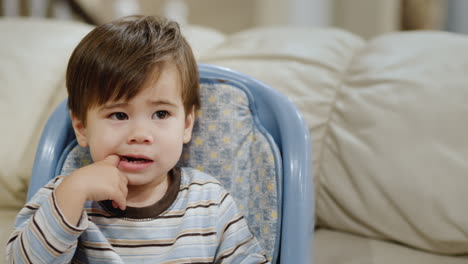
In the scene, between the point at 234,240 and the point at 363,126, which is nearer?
the point at 234,240

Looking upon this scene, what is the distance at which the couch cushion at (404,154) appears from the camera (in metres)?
0.89

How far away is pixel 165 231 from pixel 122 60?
274mm

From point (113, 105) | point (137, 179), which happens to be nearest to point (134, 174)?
point (137, 179)

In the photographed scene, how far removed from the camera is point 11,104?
1.12m

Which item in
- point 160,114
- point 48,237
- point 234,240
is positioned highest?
point 160,114

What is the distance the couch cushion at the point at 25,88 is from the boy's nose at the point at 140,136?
0.52 meters

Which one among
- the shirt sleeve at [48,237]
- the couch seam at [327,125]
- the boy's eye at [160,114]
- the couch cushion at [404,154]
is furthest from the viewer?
the couch seam at [327,125]

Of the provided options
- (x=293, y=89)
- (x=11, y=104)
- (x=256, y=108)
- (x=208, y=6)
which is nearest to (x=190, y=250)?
(x=256, y=108)

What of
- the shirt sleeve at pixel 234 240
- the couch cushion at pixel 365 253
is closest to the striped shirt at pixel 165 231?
the shirt sleeve at pixel 234 240

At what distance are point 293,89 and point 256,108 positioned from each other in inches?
9.9

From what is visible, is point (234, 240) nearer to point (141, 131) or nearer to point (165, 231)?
point (165, 231)

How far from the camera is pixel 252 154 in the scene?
858 mm

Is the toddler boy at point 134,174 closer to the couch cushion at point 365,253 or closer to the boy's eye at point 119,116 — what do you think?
the boy's eye at point 119,116

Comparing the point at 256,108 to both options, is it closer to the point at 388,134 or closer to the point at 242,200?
the point at 242,200
